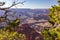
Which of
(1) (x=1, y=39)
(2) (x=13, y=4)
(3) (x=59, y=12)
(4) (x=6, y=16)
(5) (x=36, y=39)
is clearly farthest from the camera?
(5) (x=36, y=39)

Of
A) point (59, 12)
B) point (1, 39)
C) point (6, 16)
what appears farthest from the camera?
point (1, 39)

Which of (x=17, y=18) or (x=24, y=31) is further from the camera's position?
(x=24, y=31)

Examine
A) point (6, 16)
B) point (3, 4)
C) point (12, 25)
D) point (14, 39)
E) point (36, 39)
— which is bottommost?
point (36, 39)

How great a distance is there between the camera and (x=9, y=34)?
819 inches

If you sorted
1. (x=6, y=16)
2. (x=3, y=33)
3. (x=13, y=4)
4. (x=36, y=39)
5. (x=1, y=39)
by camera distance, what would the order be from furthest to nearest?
1. (x=36, y=39)
2. (x=3, y=33)
3. (x=1, y=39)
4. (x=6, y=16)
5. (x=13, y=4)

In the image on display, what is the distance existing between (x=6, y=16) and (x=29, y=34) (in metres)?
44.8

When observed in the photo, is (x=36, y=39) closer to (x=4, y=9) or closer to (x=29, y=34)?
(x=29, y=34)

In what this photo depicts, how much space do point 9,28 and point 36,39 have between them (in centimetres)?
3713

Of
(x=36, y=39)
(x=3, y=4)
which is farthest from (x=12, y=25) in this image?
(x=36, y=39)

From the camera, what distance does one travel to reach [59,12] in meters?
13.6

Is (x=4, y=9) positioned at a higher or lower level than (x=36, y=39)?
higher

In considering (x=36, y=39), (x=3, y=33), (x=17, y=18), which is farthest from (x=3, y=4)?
(x=36, y=39)

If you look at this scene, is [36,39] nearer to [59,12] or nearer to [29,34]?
[29,34]

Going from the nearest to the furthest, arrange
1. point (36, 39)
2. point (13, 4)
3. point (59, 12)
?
point (59, 12)
point (13, 4)
point (36, 39)
